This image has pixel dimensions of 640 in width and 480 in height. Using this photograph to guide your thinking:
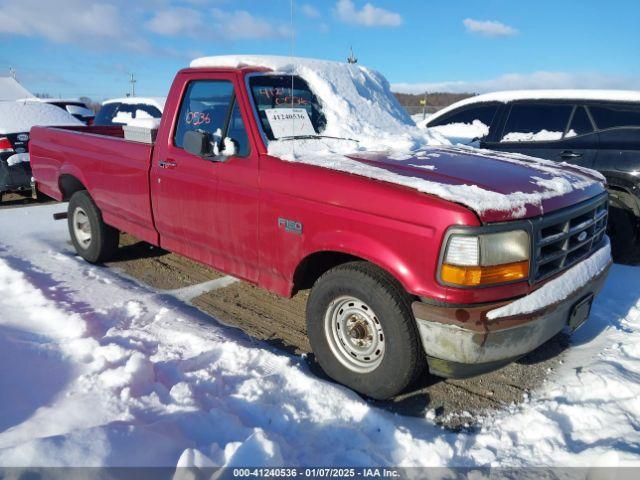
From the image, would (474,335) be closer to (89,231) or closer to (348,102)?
(348,102)

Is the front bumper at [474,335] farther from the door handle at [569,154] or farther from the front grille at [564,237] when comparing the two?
the door handle at [569,154]

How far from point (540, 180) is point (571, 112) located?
10.8ft

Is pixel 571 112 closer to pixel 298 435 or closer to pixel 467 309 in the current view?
pixel 467 309

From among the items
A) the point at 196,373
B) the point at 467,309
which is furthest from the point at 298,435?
the point at 467,309

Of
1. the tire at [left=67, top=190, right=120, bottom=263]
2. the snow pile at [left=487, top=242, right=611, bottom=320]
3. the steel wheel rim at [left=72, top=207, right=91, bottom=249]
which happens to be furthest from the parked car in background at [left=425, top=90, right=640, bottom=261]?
the steel wheel rim at [left=72, top=207, right=91, bottom=249]

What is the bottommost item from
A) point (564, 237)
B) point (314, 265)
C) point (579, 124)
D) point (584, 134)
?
point (314, 265)

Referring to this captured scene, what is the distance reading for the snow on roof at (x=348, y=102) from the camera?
12.2ft

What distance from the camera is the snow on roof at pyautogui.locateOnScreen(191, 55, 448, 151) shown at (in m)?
3.71

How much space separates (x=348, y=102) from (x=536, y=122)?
2.94 metres

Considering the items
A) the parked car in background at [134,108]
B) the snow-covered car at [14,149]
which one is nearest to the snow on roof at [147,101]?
the parked car in background at [134,108]

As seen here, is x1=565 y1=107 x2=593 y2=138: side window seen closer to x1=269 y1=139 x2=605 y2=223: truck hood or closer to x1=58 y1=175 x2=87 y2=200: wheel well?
x1=269 y1=139 x2=605 y2=223: truck hood

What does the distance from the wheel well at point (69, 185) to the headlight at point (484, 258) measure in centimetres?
446

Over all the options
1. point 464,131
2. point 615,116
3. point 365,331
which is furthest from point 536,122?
point 365,331

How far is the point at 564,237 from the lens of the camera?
271 cm
